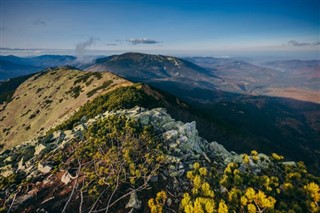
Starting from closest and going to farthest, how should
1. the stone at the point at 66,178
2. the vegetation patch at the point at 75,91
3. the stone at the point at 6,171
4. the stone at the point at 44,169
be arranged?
the stone at the point at 66,178 → the stone at the point at 44,169 → the stone at the point at 6,171 → the vegetation patch at the point at 75,91

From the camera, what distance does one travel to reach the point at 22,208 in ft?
70.4

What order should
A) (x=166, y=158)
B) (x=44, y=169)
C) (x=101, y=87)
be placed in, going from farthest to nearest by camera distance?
1. (x=101, y=87)
2. (x=44, y=169)
3. (x=166, y=158)

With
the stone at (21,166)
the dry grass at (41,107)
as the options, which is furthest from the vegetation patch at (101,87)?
the stone at (21,166)

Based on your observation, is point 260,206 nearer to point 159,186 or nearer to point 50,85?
point 159,186

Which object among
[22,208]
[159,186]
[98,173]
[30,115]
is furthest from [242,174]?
[30,115]

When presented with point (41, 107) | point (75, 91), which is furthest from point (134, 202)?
point (41, 107)

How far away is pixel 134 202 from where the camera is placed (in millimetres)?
20844

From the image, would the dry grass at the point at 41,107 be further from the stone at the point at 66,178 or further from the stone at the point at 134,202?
the stone at the point at 134,202

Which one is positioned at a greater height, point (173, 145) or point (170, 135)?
point (170, 135)

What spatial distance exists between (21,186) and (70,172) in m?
5.38

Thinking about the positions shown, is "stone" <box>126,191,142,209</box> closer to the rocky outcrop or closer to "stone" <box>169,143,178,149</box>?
the rocky outcrop

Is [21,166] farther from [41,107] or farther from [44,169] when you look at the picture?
Result: [41,107]

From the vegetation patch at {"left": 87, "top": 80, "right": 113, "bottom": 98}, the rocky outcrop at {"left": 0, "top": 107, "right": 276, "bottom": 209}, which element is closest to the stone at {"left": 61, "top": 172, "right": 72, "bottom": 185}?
the rocky outcrop at {"left": 0, "top": 107, "right": 276, "bottom": 209}

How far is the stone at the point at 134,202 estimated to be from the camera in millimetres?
20672
